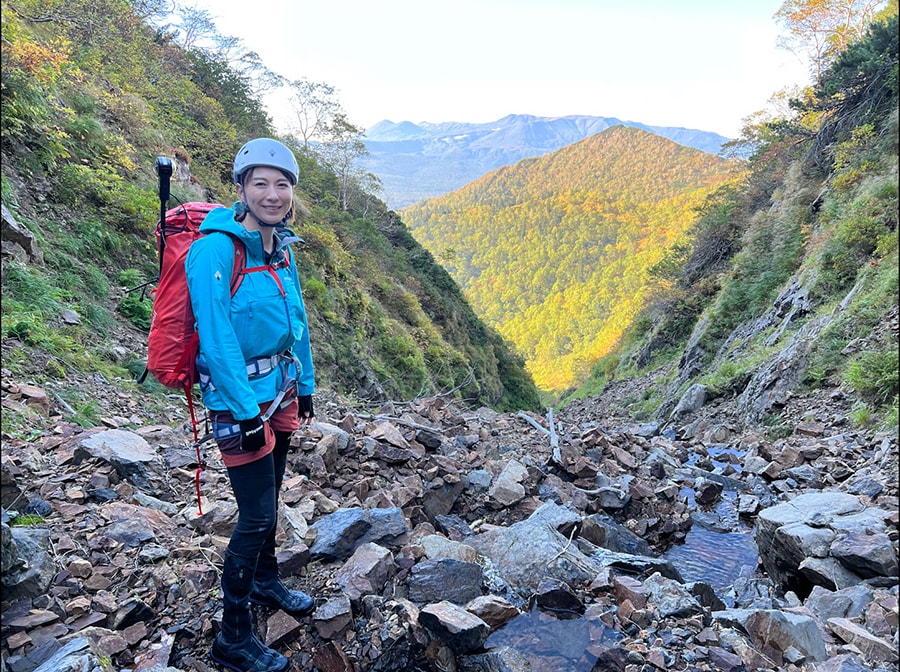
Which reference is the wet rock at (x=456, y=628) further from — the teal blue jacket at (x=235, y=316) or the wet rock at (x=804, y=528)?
the wet rock at (x=804, y=528)

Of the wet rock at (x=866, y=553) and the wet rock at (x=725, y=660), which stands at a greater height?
the wet rock at (x=866, y=553)

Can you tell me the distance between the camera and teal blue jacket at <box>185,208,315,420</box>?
2029 mm

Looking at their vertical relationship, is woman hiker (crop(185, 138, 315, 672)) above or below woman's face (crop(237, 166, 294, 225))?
below

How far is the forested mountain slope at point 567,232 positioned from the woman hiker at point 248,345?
7269 cm

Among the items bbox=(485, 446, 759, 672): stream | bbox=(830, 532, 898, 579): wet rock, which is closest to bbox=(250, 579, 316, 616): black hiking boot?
bbox=(485, 446, 759, 672): stream

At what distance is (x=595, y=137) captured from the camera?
159 metres

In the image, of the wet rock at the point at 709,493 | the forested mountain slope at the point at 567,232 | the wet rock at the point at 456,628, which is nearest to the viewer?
the wet rock at the point at 456,628

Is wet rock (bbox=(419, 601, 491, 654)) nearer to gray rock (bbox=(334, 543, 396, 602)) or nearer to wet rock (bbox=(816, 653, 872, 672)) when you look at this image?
gray rock (bbox=(334, 543, 396, 602))

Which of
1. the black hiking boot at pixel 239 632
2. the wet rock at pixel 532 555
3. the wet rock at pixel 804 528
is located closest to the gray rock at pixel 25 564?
the black hiking boot at pixel 239 632

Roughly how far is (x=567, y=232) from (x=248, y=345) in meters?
123

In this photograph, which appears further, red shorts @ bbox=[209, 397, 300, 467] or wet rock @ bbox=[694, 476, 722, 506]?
wet rock @ bbox=[694, 476, 722, 506]

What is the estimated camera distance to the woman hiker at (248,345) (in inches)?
80.6

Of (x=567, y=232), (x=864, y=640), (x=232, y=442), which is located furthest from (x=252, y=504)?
(x=567, y=232)

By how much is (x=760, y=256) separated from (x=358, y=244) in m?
15.0
